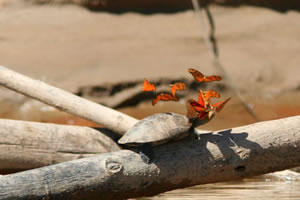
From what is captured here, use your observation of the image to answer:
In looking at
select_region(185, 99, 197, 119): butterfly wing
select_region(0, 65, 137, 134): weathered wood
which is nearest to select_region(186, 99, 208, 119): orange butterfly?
select_region(185, 99, 197, 119): butterfly wing

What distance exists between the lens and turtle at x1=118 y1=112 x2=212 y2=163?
11.4ft

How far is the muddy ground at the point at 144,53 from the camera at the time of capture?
912 cm

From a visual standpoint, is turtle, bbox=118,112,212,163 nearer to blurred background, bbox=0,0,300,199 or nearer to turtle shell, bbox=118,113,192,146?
turtle shell, bbox=118,113,192,146

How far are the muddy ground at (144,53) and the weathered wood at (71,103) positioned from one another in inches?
158

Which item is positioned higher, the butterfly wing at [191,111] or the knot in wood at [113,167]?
the butterfly wing at [191,111]

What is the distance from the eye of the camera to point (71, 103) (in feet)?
14.8

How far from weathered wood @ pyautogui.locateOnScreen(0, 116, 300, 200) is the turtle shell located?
70 mm

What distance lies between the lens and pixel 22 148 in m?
4.28

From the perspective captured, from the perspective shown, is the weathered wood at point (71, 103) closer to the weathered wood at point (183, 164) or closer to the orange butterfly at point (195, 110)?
the orange butterfly at point (195, 110)

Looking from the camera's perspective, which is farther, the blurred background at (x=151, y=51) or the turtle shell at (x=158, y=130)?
the blurred background at (x=151, y=51)

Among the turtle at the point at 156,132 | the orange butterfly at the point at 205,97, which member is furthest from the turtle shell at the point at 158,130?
the orange butterfly at the point at 205,97

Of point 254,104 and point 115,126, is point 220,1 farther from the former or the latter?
point 115,126

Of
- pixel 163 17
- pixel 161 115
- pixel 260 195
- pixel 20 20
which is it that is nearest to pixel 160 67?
pixel 163 17

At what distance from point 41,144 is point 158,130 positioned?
3.60 feet
